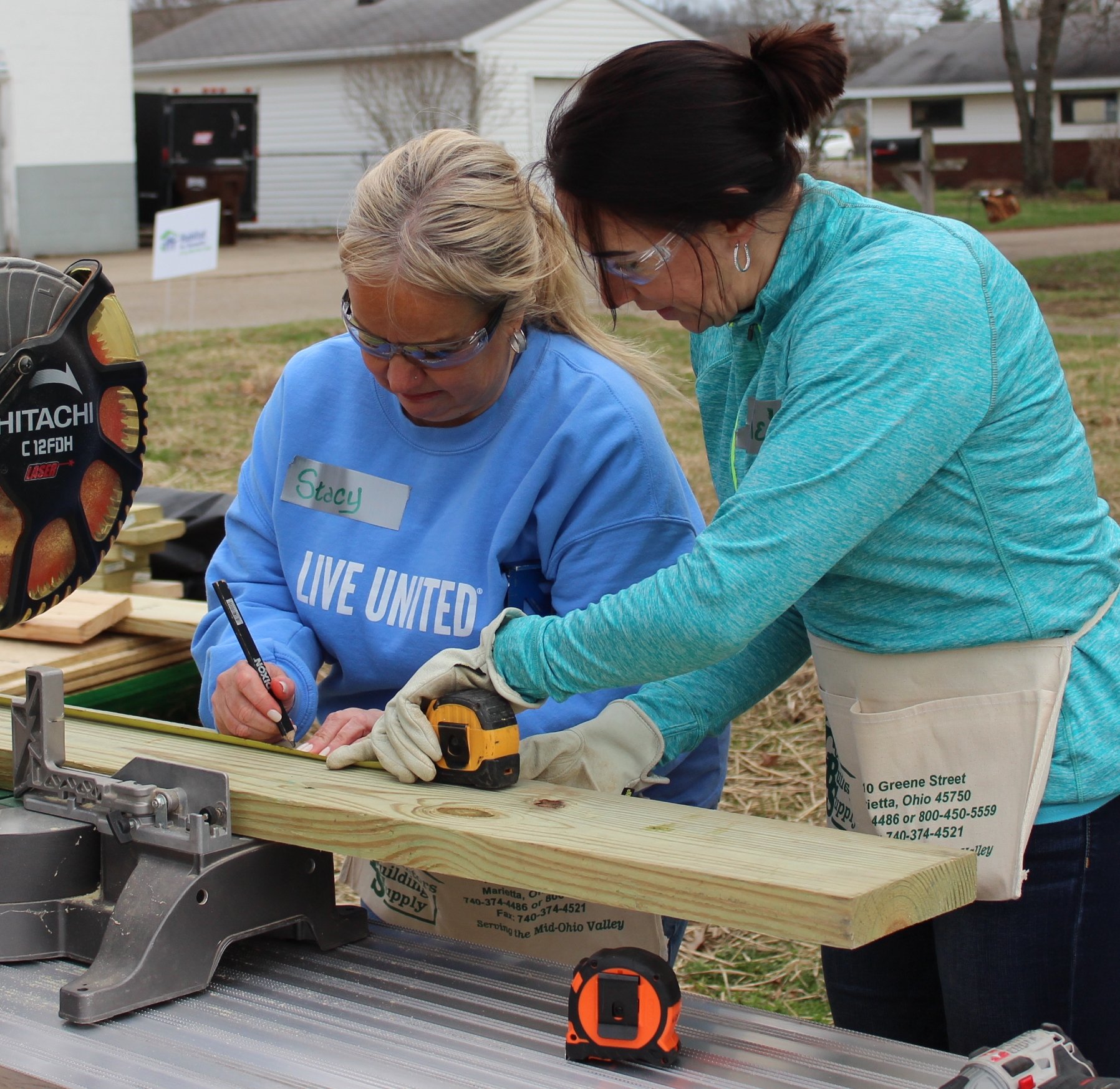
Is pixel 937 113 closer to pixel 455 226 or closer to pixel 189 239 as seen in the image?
pixel 189 239

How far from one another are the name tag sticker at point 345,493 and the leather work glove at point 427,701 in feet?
1.39

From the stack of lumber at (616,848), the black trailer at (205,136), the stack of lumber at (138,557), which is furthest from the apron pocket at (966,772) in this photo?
the black trailer at (205,136)

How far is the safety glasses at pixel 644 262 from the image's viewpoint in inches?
64.1

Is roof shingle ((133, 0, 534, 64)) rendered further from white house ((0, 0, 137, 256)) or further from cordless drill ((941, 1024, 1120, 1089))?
cordless drill ((941, 1024, 1120, 1089))

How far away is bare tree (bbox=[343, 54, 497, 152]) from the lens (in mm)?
25859

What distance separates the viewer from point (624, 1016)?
1441 mm

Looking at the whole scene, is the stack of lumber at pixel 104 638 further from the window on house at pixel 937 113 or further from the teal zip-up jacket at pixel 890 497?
the window on house at pixel 937 113

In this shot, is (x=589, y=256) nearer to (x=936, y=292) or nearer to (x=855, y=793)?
(x=936, y=292)

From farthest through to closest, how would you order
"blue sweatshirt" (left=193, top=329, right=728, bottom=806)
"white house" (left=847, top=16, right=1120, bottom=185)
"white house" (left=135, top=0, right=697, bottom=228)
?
"white house" (left=847, top=16, right=1120, bottom=185), "white house" (left=135, top=0, right=697, bottom=228), "blue sweatshirt" (left=193, top=329, right=728, bottom=806)

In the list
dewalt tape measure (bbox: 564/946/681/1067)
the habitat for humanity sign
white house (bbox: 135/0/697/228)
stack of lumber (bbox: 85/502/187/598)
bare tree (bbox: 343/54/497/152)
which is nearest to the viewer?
dewalt tape measure (bbox: 564/946/681/1067)

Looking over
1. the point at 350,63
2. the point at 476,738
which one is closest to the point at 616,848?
the point at 476,738

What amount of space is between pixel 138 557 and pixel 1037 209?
1064 inches

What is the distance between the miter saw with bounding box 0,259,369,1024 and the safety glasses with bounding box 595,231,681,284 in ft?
1.98

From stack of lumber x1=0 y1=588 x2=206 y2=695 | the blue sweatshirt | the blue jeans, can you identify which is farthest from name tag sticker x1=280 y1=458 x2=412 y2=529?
stack of lumber x1=0 y1=588 x2=206 y2=695
